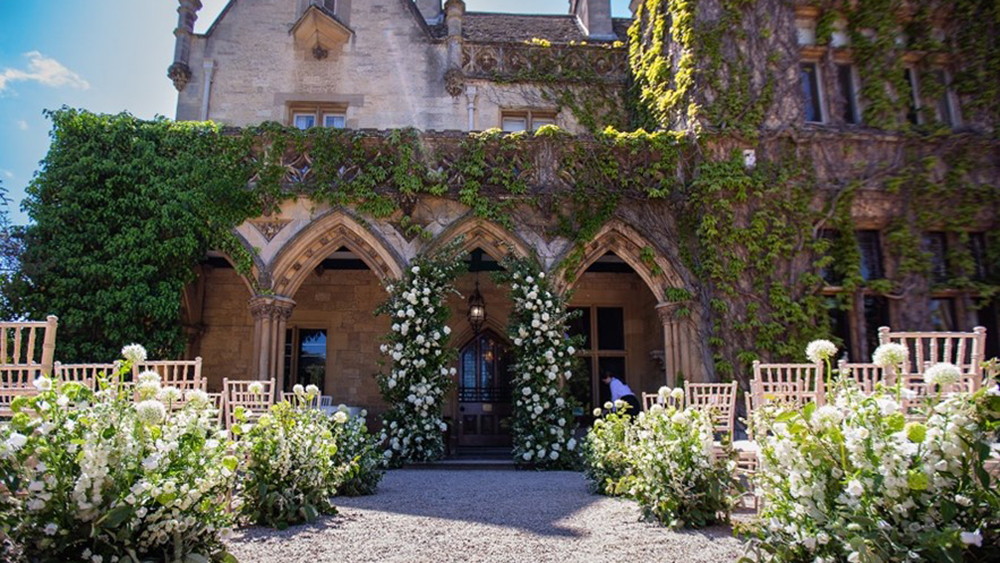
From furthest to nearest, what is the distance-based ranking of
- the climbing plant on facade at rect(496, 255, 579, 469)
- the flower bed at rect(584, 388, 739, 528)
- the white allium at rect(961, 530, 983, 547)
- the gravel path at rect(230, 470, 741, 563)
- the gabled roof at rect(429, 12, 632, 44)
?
the gabled roof at rect(429, 12, 632, 44), the climbing plant on facade at rect(496, 255, 579, 469), the flower bed at rect(584, 388, 739, 528), the gravel path at rect(230, 470, 741, 563), the white allium at rect(961, 530, 983, 547)

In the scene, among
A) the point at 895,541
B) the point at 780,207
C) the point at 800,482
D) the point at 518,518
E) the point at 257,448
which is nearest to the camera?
the point at 895,541

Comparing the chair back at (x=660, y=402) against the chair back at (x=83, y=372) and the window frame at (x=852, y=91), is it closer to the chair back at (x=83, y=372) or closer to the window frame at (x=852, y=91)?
the chair back at (x=83, y=372)

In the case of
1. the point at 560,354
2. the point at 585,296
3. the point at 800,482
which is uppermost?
the point at 585,296

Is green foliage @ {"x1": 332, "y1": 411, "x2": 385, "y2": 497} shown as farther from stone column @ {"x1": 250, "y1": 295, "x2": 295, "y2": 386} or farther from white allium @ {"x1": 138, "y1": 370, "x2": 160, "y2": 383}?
stone column @ {"x1": 250, "y1": 295, "x2": 295, "y2": 386}

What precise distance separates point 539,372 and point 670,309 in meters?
2.36

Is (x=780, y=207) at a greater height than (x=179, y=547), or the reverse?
(x=780, y=207)

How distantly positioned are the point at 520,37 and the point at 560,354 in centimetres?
736

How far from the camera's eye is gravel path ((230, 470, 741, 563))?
3.82 m

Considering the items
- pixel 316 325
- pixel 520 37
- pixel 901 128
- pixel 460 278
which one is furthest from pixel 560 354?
pixel 520 37

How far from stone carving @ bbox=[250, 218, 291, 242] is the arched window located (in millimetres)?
4066

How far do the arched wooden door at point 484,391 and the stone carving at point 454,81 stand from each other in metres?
4.46

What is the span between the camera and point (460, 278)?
12.6m

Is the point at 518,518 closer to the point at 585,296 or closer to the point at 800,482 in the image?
the point at 800,482

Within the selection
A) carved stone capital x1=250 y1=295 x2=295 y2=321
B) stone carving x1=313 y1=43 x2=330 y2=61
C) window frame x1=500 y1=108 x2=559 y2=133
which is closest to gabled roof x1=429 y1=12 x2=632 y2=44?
window frame x1=500 y1=108 x2=559 y2=133
